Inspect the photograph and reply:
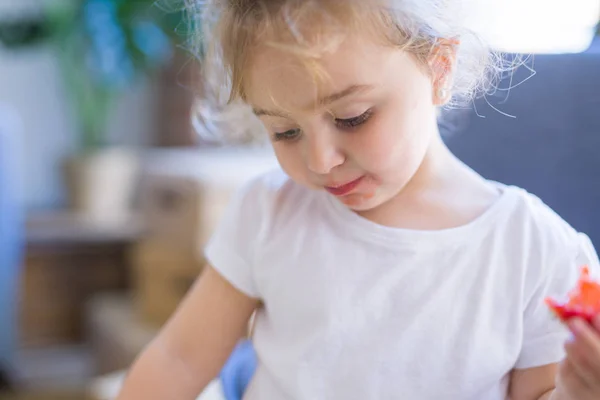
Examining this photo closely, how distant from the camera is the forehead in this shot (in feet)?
2.09

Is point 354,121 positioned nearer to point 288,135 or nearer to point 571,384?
point 288,135

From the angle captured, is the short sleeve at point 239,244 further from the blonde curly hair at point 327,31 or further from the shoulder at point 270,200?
the blonde curly hair at point 327,31

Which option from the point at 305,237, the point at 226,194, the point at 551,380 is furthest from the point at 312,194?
the point at 226,194

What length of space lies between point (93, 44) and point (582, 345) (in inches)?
101

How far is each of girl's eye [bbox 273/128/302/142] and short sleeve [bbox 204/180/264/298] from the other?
0.43 feet

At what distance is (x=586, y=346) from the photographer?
0.53 m

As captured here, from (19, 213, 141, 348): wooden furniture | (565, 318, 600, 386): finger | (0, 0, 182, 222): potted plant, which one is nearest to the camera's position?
(565, 318, 600, 386): finger

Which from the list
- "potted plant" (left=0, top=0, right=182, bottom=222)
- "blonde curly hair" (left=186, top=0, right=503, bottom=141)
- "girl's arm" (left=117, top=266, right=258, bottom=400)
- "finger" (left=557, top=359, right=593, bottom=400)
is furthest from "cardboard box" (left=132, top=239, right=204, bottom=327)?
"finger" (left=557, top=359, right=593, bottom=400)

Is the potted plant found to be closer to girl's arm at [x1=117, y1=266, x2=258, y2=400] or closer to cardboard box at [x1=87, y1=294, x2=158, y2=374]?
cardboard box at [x1=87, y1=294, x2=158, y2=374]

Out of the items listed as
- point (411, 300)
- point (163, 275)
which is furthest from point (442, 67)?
point (163, 275)

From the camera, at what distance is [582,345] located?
1.76ft

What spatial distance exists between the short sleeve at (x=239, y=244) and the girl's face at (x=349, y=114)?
12cm

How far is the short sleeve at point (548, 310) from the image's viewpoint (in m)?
0.70

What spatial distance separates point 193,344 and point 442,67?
0.39m
